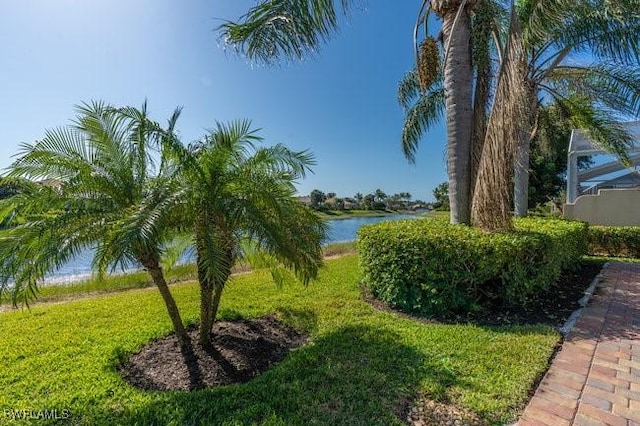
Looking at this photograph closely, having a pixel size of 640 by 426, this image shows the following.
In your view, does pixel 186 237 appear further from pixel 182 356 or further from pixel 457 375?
pixel 457 375

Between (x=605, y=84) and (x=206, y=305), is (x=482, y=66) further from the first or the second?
(x=206, y=305)

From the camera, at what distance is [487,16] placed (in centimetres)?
662

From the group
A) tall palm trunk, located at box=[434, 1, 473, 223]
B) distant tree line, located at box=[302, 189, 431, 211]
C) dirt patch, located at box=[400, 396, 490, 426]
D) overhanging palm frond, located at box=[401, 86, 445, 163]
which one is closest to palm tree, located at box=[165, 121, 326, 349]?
dirt patch, located at box=[400, 396, 490, 426]

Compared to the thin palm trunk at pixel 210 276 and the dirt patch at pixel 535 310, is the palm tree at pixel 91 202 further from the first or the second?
the dirt patch at pixel 535 310

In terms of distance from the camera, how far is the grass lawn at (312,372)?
2.89 m

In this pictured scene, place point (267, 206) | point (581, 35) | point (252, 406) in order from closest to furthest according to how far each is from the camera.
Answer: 1. point (252, 406)
2. point (267, 206)
3. point (581, 35)

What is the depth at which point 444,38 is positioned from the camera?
6.78 metres

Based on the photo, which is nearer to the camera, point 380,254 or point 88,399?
point 88,399

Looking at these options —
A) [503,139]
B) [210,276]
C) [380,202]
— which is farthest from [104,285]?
[380,202]

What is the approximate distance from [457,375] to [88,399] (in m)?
3.53

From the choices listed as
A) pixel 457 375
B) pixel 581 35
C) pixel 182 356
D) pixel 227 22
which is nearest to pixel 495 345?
pixel 457 375

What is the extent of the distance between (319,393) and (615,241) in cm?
1183

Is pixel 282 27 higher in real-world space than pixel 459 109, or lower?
higher

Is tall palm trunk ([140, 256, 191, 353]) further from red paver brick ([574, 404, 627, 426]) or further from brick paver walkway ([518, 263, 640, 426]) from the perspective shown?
red paver brick ([574, 404, 627, 426])
